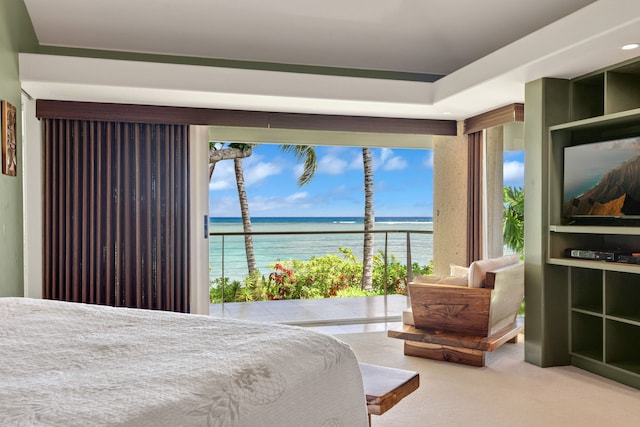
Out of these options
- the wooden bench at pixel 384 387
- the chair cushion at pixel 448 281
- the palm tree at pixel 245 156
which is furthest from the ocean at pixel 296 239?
the wooden bench at pixel 384 387

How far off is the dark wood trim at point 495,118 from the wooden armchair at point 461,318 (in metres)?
1.43

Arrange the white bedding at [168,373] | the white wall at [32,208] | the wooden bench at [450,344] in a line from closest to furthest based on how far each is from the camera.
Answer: the white bedding at [168,373] → the wooden bench at [450,344] → the white wall at [32,208]

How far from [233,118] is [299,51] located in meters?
0.91

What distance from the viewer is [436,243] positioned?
20.7ft

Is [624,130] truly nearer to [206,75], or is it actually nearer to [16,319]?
[206,75]

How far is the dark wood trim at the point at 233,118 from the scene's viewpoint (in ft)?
16.3

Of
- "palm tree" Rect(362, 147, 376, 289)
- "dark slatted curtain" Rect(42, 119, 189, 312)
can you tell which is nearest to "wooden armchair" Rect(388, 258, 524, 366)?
"dark slatted curtain" Rect(42, 119, 189, 312)

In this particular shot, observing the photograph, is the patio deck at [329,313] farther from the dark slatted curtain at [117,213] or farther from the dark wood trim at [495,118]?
the dark wood trim at [495,118]

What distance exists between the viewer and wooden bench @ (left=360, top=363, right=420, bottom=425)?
2123mm

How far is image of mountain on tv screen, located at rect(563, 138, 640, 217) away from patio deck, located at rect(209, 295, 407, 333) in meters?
2.27

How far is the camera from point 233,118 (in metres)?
5.30

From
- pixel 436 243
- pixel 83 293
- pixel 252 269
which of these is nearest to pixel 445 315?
pixel 436 243

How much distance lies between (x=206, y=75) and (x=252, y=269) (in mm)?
6318

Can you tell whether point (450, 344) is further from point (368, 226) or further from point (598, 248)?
point (368, 226)
